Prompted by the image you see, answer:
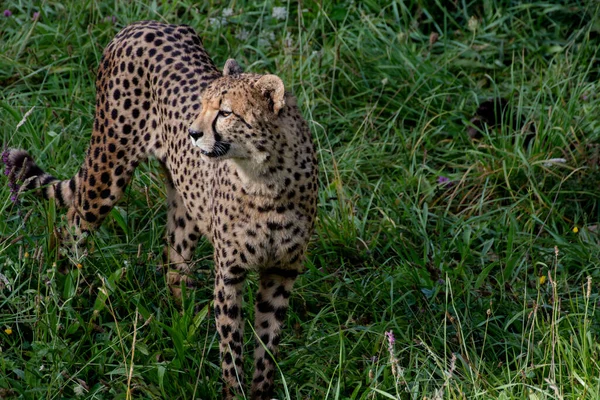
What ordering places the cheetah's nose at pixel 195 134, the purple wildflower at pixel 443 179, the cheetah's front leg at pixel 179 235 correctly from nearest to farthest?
the cheetah's nose at pixel 195 134 → the cheetah's front leg at pixel 179 235 → the purple wildflower at pixel 443 179

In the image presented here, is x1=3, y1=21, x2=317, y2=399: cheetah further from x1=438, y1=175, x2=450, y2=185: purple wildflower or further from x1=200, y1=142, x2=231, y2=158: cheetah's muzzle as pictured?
x1=438, y1=175, x2=450, y2=185: purple wildflower

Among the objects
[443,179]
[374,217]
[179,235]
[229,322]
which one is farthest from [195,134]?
[443,179]

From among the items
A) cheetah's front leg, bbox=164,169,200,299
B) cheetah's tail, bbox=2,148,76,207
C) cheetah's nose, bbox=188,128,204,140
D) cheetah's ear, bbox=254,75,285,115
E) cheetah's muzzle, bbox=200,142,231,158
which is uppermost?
cheetah's ear, bbox=254,75,285,115

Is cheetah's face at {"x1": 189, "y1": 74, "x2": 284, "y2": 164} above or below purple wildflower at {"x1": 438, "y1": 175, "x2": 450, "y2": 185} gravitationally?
above

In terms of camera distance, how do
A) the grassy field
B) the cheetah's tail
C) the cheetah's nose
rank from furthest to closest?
the cheetah's tail, the grassy field, the cheetah's nose

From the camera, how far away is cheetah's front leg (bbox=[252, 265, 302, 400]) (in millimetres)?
4320

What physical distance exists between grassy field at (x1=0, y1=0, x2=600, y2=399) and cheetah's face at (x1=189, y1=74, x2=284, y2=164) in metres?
0.70

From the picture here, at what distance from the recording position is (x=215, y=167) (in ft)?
14.4

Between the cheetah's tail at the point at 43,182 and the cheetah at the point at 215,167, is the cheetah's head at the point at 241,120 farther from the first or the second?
the cheetah's tail at the point at 43,182

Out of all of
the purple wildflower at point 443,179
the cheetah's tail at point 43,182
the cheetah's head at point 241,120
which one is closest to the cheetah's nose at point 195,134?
the cheetah's head at point 241,120

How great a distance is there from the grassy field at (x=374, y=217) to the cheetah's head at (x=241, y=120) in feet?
2.29

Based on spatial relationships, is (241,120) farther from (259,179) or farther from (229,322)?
(229,322)

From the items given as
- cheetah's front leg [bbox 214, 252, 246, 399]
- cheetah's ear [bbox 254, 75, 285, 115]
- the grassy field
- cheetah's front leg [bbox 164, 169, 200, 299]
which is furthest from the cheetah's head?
cheetah's front leg [bbox 164, 169, 200, 299]

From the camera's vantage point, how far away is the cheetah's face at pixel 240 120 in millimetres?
3814
